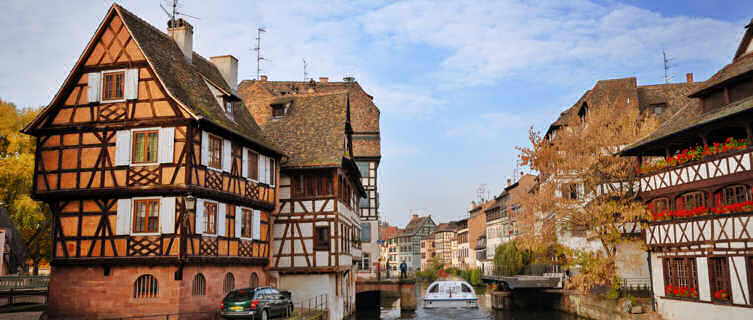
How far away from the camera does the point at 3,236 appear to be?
3100cm

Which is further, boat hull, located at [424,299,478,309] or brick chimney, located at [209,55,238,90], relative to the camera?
boat hull, located at [424,299,478,309]

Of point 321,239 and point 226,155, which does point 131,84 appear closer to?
point 226,155

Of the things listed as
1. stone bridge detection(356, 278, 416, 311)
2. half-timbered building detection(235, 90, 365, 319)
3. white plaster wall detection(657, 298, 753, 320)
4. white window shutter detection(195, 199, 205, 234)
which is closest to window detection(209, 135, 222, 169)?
white window shutter detection(195, 199, 205, 234)

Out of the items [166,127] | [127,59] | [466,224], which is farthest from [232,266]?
[466,224]

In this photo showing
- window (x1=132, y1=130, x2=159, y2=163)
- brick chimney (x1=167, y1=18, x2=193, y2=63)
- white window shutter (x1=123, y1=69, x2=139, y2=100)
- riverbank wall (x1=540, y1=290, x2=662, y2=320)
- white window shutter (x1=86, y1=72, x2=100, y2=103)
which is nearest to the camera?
window (x1=132, y1=130, x2=159, y2=163)

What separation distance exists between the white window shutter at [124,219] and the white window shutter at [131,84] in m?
4.00

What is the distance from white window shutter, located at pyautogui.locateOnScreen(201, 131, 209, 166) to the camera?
76.1 feet

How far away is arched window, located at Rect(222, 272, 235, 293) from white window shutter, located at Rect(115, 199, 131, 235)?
4366mm

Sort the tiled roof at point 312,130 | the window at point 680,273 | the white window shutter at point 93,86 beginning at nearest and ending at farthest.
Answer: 1. the white window shutter at point 93,86
2. the window at point 680,273
3. the tiled roof at point 312,130

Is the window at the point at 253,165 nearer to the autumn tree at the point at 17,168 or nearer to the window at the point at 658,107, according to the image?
the autumn tree at the point at 17,168

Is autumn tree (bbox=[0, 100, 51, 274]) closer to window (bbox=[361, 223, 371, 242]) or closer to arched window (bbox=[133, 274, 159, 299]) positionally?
arched window (bbox=[133, 274, 159, 299])

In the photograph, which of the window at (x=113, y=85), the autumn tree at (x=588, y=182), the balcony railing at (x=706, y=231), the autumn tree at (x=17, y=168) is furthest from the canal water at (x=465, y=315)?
the window at (x=113, y=85)

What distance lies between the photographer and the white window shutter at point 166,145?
2241cm

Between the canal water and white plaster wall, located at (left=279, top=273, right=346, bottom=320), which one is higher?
white plaster wall, located at (left=279, top=273, right=346, bottom=320)
